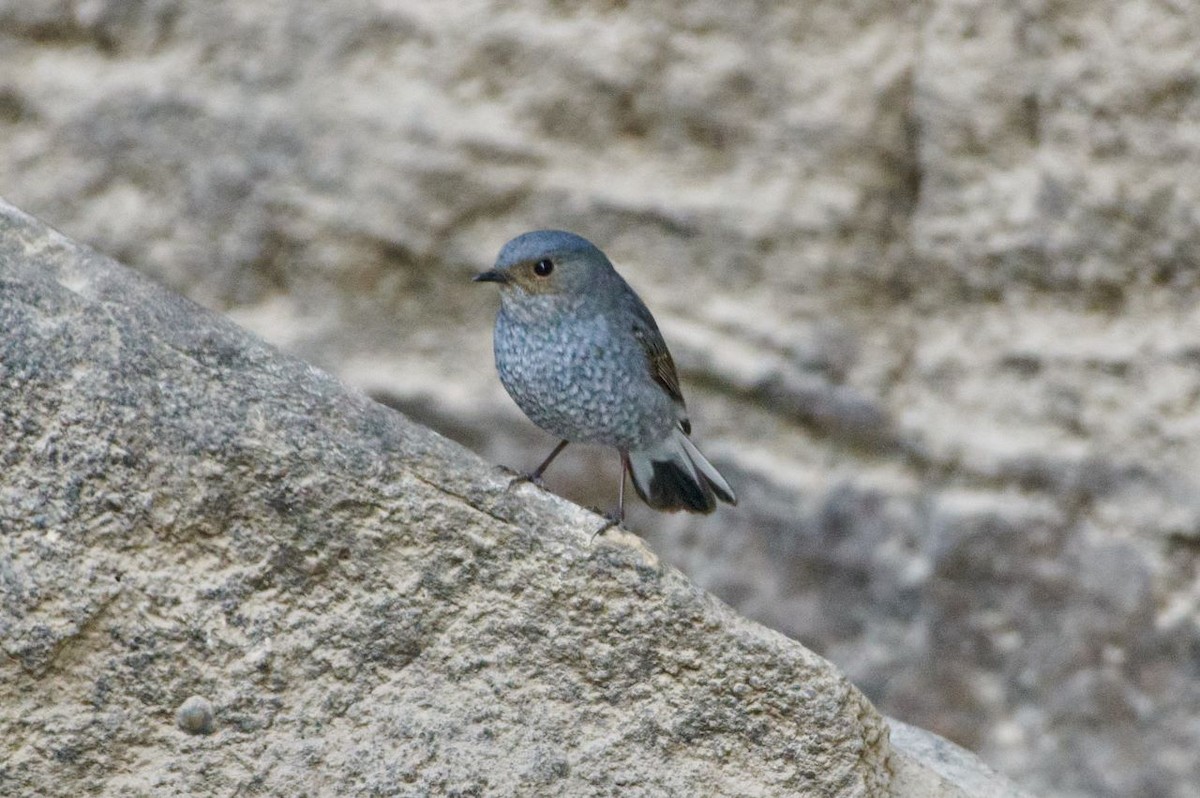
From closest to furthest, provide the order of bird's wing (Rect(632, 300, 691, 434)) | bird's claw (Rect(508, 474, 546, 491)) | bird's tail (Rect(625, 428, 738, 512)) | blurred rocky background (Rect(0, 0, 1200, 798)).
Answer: bird's claw (Rect(508, 474, 546, 491))
bird's wing (Rect(632, 300, 691, 434))
bird's tail (Rect(625, 428, 738, 512))
blurred rocky background (Rect(0, 0, 1200, 798))

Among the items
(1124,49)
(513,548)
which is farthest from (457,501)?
(1124,49)

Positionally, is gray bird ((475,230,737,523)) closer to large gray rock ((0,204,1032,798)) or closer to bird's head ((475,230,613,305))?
bird's head ((475,230,613,305))

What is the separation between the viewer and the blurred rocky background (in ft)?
20.5

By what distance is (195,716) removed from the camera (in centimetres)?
306

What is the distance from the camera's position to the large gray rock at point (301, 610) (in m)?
3.02

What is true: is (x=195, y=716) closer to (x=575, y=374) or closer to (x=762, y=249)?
(x=575, y=374)

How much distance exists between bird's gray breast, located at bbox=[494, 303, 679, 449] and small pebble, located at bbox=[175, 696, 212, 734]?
1.78 m

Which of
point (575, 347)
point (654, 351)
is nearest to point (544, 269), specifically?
point (575, 347)

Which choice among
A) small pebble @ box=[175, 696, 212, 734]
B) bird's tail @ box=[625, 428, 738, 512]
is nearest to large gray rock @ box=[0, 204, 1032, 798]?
small pebble @ box=[175, 696, 212, 734]

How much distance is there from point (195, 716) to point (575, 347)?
→ 194 centimetres

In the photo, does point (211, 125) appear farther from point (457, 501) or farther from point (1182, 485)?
point (1182, 485)

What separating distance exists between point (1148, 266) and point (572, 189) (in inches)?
95.1

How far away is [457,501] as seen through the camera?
10.7ft

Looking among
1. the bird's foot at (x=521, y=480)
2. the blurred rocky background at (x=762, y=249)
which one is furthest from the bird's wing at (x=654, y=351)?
the blurred rocky background at (x=762, y=249)
